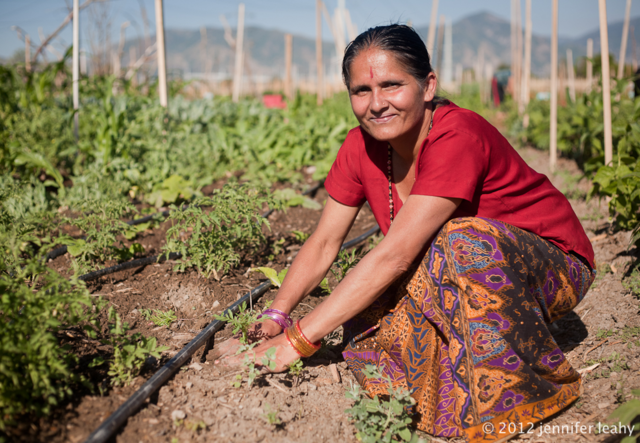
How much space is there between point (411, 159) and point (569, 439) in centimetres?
111

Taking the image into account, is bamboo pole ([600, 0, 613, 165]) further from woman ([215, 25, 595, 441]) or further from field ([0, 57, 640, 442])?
woman ([215, 25, 595, 441])

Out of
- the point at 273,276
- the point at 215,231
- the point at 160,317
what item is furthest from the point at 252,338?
the point at 215,231

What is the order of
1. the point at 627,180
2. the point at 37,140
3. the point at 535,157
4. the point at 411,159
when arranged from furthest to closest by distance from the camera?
the point at 535,157 → the point at 37,140 → the point at 627,180 → the point at 411,159

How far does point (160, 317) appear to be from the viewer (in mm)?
2039

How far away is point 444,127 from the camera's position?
1.56 metres

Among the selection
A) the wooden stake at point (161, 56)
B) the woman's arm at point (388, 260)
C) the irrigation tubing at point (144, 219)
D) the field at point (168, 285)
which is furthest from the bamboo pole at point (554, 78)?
the woman's arm at point (388, 260)

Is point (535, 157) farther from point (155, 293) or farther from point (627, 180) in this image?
point (155, 293)

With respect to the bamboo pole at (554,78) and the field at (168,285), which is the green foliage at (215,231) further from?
the bamboo pole at (554,78)

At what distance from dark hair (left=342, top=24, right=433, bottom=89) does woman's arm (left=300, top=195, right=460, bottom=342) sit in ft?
1.49

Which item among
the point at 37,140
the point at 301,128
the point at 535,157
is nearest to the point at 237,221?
the point at 37,140

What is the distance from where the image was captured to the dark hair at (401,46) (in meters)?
1.57

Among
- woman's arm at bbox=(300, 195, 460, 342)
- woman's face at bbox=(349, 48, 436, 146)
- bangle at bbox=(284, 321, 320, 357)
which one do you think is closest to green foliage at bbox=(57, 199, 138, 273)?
bangle at bbox=(284, 321, 320, 357)

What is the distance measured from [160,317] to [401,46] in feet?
4.84

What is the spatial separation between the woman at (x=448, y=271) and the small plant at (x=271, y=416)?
168 millimetres
